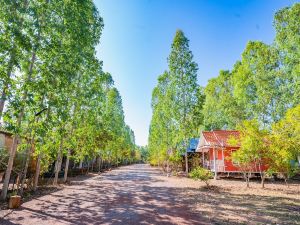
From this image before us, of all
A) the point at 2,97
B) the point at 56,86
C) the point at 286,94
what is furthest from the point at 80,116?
the point at 286,94

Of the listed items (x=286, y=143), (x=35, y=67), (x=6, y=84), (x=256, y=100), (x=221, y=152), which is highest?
(x=256, y=100)

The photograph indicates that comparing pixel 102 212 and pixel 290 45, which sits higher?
pixel 290 45

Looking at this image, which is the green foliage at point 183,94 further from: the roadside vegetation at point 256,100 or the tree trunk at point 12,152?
the tree trunk at point 12,152

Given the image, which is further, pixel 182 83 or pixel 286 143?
pixel 182 83

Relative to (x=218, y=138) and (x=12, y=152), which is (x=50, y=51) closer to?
(x=12, y=152)

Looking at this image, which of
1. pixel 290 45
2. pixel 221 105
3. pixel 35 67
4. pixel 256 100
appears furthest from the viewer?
pixel 221 105

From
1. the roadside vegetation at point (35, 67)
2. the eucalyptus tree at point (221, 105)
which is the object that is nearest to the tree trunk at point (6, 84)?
the roadside vegetation at point (35, 67)

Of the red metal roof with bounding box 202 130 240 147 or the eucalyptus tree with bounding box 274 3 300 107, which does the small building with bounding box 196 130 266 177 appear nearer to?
the red metal roof with bounding box 202 130 240 147

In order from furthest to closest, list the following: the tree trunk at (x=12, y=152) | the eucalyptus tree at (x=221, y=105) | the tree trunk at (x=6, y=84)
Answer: the eucalyptus tree at (x=221, y=105)
the tree trunk at (x=12, y=152)
the tree trunk at (x=6, y=84)

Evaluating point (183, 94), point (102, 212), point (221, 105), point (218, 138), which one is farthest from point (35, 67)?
point (221, 105)

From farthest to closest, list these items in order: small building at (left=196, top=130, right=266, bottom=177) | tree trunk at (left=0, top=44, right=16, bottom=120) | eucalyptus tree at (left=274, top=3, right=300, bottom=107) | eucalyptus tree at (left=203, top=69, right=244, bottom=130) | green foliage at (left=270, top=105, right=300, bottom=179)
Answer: eucalyptus tree at (left=203, top=69, right=244, bottom=130) < small building at (left=196, top=130, right=266, bottom=177) < eucalyptus tree at (left=274, top=3, right=300, bottom=107) < green foliage at (left=270, top=105, right=300, bottom=179) < tree trunk at (left=0, top=44, right=16, bottom=120)

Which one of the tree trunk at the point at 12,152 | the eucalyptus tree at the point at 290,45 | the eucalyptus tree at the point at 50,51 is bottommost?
the tree trunk at the point at 12,152

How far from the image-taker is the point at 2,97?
29.3ft

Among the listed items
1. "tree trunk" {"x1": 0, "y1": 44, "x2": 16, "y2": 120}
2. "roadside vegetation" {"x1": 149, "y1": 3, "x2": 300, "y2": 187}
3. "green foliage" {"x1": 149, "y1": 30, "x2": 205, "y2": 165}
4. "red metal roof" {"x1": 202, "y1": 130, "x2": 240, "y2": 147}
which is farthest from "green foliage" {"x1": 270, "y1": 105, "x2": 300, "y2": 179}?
"tree trunk" {"x1": 0, "y1": 44, "x2": 16, "y2": 120}
